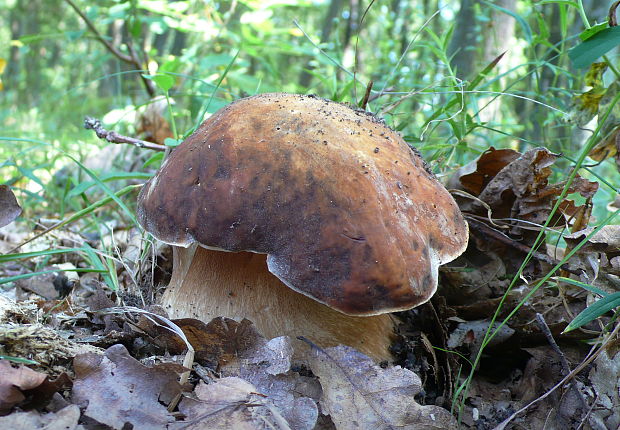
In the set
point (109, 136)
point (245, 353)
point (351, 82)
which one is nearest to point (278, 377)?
point (245, 353)

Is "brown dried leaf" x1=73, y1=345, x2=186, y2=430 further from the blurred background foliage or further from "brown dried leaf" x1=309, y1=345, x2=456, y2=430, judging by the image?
the blurred background foliage

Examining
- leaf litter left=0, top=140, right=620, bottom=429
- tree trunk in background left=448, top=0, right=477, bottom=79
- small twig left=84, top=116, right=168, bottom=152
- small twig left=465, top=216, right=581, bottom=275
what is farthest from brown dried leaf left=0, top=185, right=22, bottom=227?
tree trunk in background left=448, top=0, right=477, bottom=79

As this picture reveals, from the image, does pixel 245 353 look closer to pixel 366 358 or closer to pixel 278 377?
pixel 278 377

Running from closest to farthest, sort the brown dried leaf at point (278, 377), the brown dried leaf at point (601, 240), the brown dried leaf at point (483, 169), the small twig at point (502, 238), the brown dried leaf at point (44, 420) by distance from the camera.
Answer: the brown dried leaf at point (44, 420) → the brown dried leaf at point (278, 377) → the brown dried leaf at point (601, 240) → the small twig at point (502, 238) → the brown dried leaf at point (483, 169)

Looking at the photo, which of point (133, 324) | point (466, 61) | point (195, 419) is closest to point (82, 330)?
point (133, 324)

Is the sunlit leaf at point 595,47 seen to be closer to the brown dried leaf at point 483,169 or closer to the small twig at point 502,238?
the brown dried leaf at point 483,169

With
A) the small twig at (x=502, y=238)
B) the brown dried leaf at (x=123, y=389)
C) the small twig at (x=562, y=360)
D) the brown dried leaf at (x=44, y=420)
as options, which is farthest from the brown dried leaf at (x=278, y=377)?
the small twig at (x=502, y=238)
